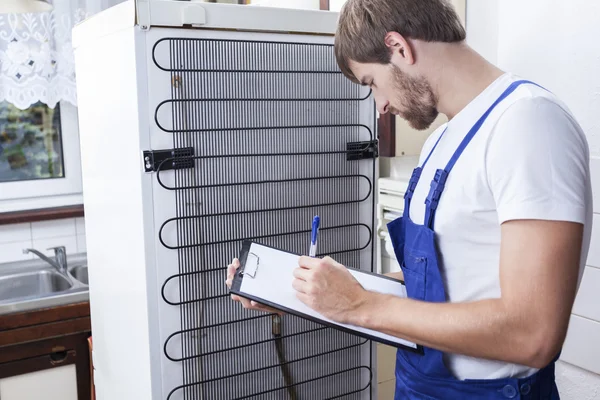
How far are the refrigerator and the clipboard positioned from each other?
0.47 ft

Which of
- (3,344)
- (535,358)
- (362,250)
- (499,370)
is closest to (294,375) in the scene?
(362,250)

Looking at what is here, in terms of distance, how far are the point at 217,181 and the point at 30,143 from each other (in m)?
1.61

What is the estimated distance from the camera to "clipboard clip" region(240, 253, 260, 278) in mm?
968

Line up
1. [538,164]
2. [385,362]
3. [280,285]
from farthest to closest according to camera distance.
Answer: [385,362]
[280,285]
[538,164]

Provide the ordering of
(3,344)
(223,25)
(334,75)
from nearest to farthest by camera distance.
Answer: (223,25)
(334,75)
(3,344)

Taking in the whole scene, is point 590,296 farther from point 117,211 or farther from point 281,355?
point 117,211

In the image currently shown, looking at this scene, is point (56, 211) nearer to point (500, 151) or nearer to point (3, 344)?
point (3, 344)

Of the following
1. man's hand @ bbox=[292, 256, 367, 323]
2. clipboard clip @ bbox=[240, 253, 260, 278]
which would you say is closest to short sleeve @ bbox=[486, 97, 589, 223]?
man's hand @ bbox=[292, 256, 367, 323]

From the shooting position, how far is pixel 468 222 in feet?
2.74

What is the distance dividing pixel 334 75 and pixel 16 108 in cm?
164

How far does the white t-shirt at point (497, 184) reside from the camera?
0.73m

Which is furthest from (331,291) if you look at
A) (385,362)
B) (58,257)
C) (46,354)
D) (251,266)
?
(58,257)

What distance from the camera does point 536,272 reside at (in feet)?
2.35

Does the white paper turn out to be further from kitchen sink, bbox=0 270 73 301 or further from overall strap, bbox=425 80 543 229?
kitchen sink, bbox=0 270 73 301
